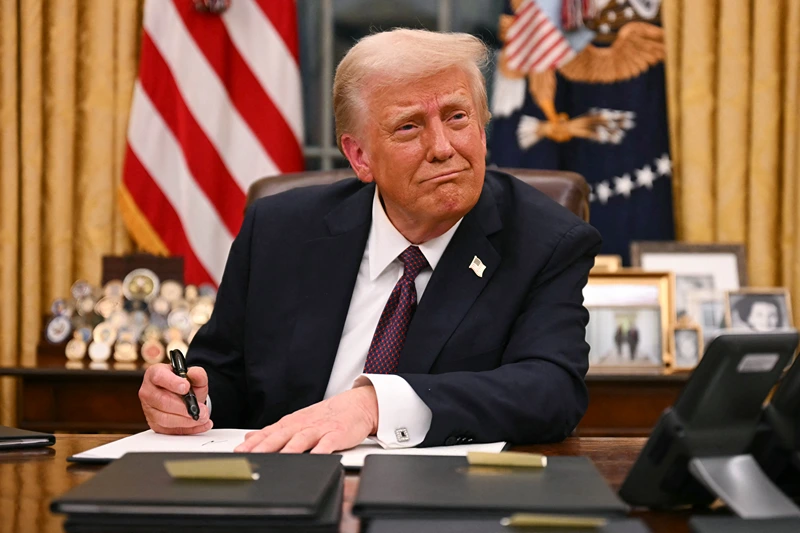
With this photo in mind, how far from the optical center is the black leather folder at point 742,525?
0.88m

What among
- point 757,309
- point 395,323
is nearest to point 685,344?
point 757,309

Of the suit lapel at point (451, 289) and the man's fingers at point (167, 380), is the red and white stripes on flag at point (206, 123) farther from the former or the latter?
the man's fingers at point (167, 380)

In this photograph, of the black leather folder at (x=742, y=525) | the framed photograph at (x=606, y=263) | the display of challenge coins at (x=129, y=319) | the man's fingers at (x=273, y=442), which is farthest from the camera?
the framed photograph at (x=606, y=263)

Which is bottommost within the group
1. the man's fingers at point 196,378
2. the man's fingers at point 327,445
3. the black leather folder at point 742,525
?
the man's fingers at point 327,445

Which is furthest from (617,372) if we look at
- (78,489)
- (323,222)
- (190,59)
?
(78,489)

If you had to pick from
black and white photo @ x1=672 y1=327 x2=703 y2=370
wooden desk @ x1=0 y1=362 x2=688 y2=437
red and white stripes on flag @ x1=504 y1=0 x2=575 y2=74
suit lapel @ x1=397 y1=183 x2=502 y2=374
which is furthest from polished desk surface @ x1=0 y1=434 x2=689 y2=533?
red and white stripes on flag @ x1=504 y1=0 x2=575 y2=74

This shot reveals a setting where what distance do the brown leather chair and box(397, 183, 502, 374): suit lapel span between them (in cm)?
44

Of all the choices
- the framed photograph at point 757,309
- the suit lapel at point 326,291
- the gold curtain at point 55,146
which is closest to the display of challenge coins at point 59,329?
the gold curtain at point 55,146

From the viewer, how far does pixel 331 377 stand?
202 cm

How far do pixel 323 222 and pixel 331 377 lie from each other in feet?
1.29

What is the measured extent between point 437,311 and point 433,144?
35 cm

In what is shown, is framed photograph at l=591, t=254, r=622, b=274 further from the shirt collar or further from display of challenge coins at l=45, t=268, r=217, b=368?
the shirt collar

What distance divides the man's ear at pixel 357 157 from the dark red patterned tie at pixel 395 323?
0.27 meters

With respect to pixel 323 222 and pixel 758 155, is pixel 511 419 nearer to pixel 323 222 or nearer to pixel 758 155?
pixel 323 222
